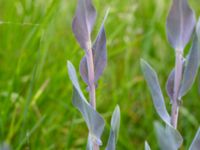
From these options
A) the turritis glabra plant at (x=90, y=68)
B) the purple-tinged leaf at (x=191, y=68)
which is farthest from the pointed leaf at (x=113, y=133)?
the purple-tinged leaf at (x=191, y=68)

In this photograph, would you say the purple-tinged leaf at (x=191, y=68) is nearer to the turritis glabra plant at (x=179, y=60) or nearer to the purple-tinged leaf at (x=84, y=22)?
the turritis glabra plant at (x=179, y=60)

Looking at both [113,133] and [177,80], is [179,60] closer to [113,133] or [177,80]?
[177,80]

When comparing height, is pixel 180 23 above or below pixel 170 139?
above

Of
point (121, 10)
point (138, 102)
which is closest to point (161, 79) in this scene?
point (138, 102)

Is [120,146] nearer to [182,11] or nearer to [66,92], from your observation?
[66,92]

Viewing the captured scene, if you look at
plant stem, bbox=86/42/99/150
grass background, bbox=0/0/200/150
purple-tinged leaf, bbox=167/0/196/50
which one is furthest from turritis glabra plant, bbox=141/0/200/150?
grass background, bbox=0/0/200/150

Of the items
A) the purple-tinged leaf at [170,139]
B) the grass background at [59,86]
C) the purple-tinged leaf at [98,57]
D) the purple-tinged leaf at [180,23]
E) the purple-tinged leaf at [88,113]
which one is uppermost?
the purple-tinged leaf at [180,23]

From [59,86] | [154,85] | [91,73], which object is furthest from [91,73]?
[59,86]
